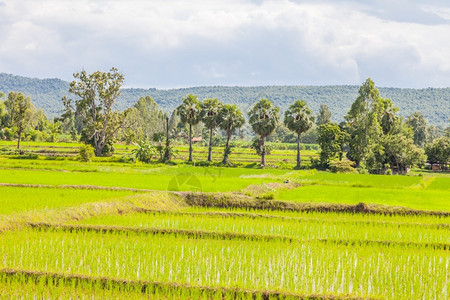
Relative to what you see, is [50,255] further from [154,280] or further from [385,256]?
[385,256]

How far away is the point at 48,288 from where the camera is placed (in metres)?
7.78

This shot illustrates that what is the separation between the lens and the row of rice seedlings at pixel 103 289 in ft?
24.7

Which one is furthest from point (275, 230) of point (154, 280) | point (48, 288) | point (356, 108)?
point (356, 108)

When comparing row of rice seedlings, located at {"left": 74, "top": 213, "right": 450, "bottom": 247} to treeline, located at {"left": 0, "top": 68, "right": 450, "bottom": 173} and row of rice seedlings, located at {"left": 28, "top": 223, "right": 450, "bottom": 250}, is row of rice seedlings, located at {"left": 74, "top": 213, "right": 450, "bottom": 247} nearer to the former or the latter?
row of rice seedlings, located at {"left": 28, "top": 223, "right": 450, "bottom": 250}

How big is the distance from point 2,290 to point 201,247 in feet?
13.4

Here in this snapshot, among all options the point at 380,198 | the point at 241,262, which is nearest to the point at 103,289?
the point at 241,262

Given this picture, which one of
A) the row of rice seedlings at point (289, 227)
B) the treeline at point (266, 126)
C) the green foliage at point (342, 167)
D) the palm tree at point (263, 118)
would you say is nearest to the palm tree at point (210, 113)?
the treeline at point (266, 126)

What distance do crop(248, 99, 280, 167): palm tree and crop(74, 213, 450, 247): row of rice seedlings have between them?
1797 inches

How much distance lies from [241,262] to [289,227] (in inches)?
161

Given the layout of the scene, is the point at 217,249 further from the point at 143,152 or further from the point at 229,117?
the point at 229,117

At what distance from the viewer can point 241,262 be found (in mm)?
9602

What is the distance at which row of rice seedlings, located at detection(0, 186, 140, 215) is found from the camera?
14703 millimetres

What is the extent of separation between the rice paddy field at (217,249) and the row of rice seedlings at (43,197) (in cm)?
7

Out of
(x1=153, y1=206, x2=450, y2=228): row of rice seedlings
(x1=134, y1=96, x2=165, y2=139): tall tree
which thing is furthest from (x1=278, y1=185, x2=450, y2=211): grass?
(x1=134, y1=96, x2=165, y2=139): tall tree
